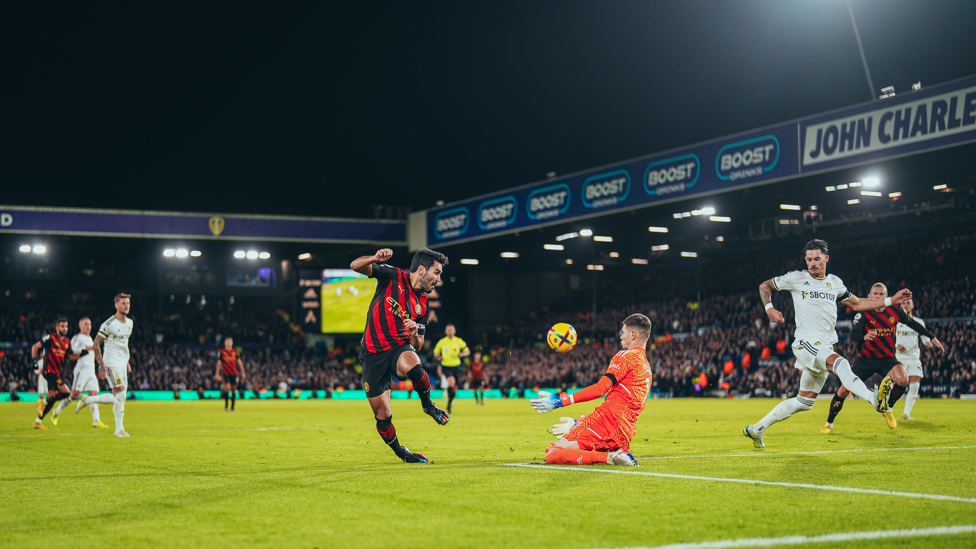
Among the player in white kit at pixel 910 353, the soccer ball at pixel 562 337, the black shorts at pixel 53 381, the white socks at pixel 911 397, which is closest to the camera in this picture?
the soccer ball at pixel 562 337

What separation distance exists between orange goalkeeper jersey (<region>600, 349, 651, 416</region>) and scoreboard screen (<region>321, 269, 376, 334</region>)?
1583 inches

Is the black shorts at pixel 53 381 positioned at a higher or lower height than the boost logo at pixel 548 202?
lower

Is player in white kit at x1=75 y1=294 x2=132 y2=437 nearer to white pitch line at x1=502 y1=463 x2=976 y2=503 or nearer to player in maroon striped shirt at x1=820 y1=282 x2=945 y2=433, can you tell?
white pitch line at x1=502 y1=463 x2=976 y2=503

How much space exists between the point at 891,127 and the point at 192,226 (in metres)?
31.6

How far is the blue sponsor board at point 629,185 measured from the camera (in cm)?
2755

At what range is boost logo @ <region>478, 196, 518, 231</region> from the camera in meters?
38.2

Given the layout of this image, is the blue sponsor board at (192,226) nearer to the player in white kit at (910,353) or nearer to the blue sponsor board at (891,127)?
the blue sponsor board at (891,127)

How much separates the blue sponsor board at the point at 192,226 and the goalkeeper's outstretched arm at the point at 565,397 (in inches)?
1504

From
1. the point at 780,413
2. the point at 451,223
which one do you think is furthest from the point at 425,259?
the point at 451,223

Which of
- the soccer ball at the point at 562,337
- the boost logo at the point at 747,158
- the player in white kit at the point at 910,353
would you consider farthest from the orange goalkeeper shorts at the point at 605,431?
the boost logo at the point at 747,158

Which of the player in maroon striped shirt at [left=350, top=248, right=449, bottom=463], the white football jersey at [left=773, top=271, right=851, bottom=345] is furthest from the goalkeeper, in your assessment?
the white football jersey at [left=773, top=271, right=851, bottom=345]

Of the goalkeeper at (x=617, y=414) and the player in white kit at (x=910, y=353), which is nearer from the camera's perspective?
the goalkeeper at (x=617, y=414)

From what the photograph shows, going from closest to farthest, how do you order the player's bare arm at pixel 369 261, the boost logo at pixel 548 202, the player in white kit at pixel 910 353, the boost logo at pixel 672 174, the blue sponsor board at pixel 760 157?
the player's bare arm at pixel 369 261, the player in white kit at pixel 910 353, the blue sponsor board at pixel 760 157, the boost logo at pixel 672 174, the boost logo at pixel 548 202

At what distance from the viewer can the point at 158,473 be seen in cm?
796
